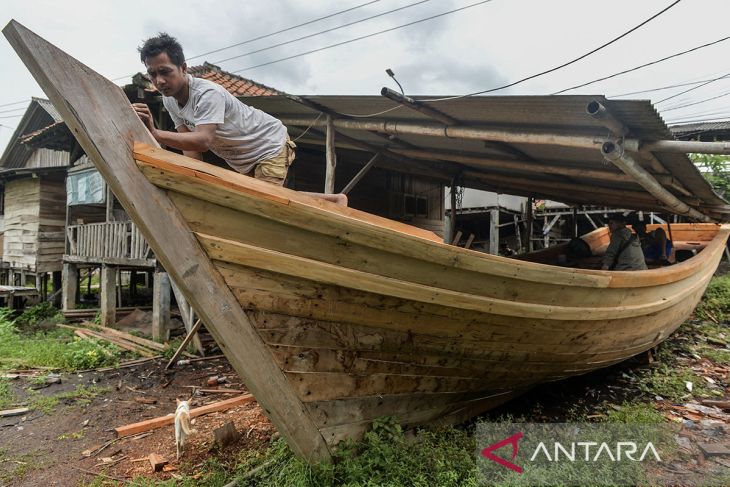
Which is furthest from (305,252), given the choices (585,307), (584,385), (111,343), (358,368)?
(111,343)

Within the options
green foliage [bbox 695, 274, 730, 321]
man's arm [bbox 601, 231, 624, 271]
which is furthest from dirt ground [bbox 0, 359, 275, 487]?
green foliage [bbox 695, 274, 730, 321]

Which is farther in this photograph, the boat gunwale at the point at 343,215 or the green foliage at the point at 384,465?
the green foliage at the point at 384,465

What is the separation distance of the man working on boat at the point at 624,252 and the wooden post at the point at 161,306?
8.06 m

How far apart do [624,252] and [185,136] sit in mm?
5886

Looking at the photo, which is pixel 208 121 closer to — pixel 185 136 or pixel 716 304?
pixel 185 136

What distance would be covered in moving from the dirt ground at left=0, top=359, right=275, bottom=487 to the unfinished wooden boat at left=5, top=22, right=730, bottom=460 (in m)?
1.73

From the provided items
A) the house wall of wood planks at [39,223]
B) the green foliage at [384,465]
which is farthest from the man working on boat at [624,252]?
the house wall of wood planks at [39,223]

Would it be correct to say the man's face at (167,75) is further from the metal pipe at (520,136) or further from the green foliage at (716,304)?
the green foliage at (716,304)

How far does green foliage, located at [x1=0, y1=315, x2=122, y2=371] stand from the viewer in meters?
7.06

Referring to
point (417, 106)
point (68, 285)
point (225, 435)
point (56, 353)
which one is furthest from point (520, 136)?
point (68, 285)

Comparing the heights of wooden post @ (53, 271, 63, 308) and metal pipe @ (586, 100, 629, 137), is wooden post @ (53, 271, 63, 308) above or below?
below

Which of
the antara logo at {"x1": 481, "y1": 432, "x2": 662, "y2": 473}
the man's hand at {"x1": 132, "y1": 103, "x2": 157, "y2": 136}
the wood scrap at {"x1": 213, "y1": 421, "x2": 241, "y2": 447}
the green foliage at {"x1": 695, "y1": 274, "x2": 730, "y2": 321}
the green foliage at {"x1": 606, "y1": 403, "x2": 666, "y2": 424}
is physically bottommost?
the wood scrap at {"x1": 213, "y1": 421, "x2": 241, "y2": 447}

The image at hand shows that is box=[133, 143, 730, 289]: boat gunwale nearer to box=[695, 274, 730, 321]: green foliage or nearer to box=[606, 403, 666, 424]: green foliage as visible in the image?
box=[606, 403, 666, 424]: green foliage

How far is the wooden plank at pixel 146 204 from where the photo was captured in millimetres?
1522
